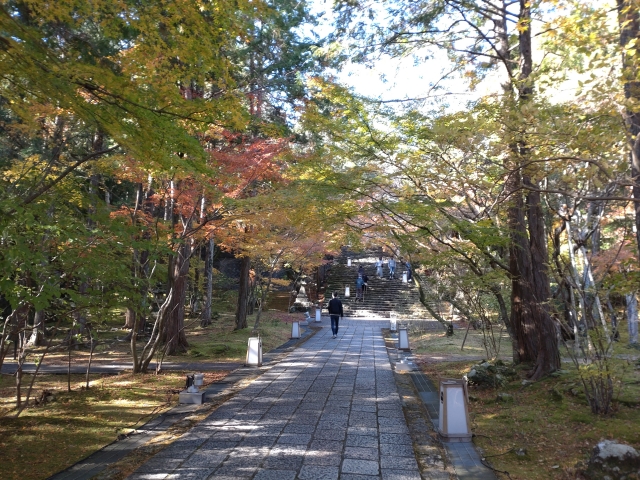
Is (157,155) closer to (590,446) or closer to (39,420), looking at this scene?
(39,420)

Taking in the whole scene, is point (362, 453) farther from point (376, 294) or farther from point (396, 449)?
point (376, 294)

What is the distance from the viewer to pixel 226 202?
914cm

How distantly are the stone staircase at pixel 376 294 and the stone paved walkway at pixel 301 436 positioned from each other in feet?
53.1

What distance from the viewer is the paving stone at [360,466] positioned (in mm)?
4148

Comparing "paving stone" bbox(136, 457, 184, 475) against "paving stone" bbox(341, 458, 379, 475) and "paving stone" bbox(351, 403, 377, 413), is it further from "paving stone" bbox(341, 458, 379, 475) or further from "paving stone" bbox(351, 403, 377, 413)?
"paving stone" bbox(351, 403, 377, 413)

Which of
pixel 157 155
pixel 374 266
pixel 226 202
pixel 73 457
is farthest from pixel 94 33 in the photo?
pixel 374 266

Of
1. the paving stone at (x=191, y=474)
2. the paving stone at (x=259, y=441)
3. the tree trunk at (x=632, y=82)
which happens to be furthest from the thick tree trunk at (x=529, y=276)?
the paving stone at (x=191, y=474)

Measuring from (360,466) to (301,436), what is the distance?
1.09 m

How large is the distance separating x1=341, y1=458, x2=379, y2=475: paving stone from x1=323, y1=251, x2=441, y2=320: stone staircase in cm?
1932

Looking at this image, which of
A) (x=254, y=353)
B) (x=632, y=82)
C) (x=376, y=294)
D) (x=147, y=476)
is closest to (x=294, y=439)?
(x=147, y=476)

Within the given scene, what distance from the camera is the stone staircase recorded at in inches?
1046

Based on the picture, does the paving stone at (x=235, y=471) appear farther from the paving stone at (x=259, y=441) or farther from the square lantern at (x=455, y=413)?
the square lantern at (x=455, y=413)

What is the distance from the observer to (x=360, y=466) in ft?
14.0

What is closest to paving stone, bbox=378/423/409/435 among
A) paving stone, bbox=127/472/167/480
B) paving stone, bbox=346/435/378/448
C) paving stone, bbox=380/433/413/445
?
paving stone, bbox=380/433/413/445
